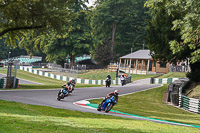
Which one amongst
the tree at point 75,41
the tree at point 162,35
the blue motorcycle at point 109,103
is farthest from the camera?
the tree at point 75,41

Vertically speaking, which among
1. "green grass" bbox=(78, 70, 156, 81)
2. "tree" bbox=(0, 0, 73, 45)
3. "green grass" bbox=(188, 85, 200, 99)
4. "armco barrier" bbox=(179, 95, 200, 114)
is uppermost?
"tree" bbox=(0, 0, 73, 45)

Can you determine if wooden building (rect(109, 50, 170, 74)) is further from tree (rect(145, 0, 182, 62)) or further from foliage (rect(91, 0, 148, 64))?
tree (rect(145, 0, 182, 62))

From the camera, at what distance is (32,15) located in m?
28.1

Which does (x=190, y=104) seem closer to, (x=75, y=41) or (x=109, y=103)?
(x=109, y=103)

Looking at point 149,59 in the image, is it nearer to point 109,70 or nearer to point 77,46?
point 109,70

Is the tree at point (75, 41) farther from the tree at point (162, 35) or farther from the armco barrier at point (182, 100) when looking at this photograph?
the armco barrier at point (182, 100)

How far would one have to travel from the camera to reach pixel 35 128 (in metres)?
8.50

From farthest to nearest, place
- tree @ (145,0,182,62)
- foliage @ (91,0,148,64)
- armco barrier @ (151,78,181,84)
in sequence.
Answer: foliage @ (91,0,148,64) < armco barrier @ (151,78,181,84) < tree @ (145,0,182,62)

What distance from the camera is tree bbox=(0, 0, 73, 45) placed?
26281 millimetres

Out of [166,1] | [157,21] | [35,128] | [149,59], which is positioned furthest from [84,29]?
[35,128]

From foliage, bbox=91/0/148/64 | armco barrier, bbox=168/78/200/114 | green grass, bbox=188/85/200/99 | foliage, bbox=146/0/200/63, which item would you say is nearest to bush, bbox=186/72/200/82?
foliage, bbox=146/0/200/63

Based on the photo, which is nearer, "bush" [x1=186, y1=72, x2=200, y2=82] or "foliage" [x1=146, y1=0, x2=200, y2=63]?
"foliage" [x1=146, y1=0, x2=200, y2=63]

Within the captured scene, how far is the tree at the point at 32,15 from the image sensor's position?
2628cm

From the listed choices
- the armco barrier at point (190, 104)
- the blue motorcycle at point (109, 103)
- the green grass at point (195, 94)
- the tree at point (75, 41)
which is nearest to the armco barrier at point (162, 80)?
the green grass at point (195, 94)
